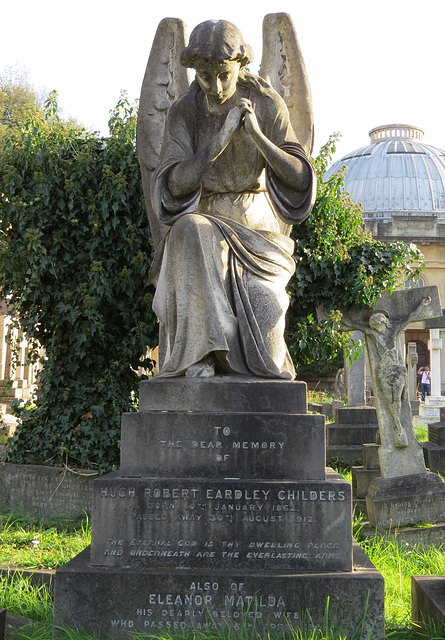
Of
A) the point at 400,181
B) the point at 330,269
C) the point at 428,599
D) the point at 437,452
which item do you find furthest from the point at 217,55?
the point at 400,181

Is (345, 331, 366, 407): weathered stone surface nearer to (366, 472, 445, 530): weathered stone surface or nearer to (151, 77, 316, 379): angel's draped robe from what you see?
(366, 472, 445, 530): weathered stone surface

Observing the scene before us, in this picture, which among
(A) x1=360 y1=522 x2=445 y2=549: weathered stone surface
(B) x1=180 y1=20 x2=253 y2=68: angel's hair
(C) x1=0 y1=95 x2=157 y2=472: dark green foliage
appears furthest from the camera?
(C) x1=0 y1=95 x2=157 y2=472: dark green foliage

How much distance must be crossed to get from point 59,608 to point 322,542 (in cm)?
117

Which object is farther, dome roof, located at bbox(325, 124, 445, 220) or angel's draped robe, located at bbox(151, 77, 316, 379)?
dome roof, located at bbox(325, 124, 445, 220)


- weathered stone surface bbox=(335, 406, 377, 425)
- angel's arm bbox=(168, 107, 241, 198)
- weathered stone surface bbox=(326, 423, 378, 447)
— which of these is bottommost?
weathered stone surface bbox=(326, 423, 378, 447)

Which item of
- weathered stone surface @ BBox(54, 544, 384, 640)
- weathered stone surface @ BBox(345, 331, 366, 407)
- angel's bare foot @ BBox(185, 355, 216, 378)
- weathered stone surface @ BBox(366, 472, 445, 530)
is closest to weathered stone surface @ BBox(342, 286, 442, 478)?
weathered stone surface @ BBox(366, 472, 445, 530)

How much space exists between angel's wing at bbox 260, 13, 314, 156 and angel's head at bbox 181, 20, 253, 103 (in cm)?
69

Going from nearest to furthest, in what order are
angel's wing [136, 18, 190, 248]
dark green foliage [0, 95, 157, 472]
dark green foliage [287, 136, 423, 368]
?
angel's wing [136, 18, 190, 248]
dark green foliage [0, 95, 157, 472]
dark green foliage [287, 136, 423, 368]

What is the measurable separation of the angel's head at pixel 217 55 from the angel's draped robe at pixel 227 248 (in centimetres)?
19

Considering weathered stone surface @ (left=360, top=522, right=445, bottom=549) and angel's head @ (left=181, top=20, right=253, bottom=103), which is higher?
angel's head @ (left=181, top=20, right=253, bottom=103)

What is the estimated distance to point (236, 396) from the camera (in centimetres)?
339

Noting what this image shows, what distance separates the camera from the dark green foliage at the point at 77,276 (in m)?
6.85

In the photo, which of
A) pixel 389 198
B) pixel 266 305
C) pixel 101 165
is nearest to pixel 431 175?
pixel 389 198

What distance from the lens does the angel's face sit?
3.74 meters
